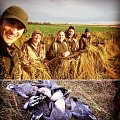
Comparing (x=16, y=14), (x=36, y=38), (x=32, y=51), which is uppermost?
(x=16, y=14)

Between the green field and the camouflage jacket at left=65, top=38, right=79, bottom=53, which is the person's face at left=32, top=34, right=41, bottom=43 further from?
the camouflage jacket at left=65, top=38, right=79, bottom=53

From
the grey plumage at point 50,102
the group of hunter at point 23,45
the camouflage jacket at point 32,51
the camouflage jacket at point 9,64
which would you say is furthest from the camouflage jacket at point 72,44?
the camouflage jacket at point 9,64

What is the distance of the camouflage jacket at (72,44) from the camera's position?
8.24 feet

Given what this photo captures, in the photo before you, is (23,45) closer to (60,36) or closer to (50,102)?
(60,36)

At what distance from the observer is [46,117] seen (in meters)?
2.43

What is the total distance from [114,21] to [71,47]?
0.44 m

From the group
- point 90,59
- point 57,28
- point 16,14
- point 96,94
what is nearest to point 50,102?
point 96,94

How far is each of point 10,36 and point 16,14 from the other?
194 millimetres

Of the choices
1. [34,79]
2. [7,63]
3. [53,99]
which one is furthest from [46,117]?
[7,63]

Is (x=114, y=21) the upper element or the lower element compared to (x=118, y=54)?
upper

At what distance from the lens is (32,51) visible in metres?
2.50

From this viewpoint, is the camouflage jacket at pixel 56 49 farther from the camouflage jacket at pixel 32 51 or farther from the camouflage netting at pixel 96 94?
the camouflage netting at pixel 96 94

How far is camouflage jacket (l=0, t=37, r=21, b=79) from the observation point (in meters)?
2.45

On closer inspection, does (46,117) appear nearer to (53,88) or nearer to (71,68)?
(53,88)
